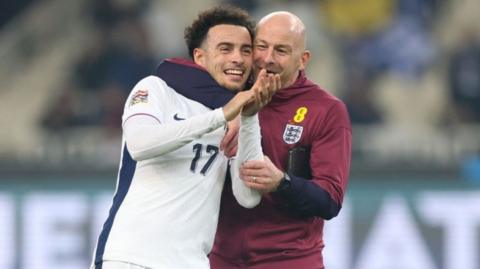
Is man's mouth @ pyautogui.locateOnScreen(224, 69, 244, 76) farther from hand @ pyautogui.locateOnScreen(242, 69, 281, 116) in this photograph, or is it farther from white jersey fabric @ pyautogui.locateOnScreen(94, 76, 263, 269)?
hand @ pyautogui.locateOnScreen(242, 69, 281, 116)

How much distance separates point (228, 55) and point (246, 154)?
440 millimetres

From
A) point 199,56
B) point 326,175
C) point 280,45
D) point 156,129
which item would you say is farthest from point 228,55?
point 326,175

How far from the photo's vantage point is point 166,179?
530 centimetres

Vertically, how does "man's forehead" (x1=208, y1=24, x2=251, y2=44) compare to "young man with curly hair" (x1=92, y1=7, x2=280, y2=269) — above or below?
above

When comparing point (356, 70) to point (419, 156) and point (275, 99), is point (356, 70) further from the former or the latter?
point (275, 99)

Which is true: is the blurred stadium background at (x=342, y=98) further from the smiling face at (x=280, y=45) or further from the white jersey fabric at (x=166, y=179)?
the white jersey fabric at (x=166, y=179)

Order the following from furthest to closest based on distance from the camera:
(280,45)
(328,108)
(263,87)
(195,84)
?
1. (328,108)
2. (280,45)
3. (195,84)
4. (263,87)

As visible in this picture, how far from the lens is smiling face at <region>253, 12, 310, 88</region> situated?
18.7ft

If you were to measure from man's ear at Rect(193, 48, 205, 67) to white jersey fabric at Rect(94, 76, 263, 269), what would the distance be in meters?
0.25

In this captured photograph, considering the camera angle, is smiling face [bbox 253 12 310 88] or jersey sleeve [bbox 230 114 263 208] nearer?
jersey sleeve [bbox 230 114 263 208]

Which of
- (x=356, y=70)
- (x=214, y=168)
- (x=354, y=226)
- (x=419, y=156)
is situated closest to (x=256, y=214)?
(x=214, y=168)

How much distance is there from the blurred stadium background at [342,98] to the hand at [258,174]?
3.59m

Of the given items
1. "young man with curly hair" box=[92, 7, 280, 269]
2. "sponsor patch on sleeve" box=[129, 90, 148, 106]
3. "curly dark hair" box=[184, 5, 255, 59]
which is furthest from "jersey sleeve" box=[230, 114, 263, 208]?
"curly dark hair" box=[184, 5, 255, 59]

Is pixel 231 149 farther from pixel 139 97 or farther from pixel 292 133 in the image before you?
pixel 139 97
